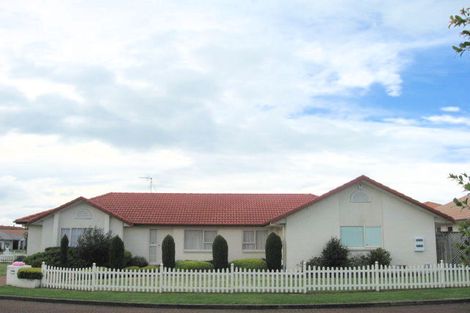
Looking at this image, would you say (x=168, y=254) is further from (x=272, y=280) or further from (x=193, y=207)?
(x=272, y=280)

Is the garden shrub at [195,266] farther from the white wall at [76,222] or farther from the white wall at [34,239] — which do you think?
the white wall at [34,239]

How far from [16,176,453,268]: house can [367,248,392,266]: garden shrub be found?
0.62 m

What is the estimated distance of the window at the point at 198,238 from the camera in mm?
32412

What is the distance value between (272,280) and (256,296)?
1.39 meters

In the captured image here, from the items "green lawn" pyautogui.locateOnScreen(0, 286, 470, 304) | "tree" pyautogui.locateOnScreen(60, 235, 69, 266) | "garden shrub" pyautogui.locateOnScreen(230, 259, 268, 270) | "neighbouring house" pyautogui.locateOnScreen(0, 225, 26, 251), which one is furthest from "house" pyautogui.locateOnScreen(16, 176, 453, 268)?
"neighbouring house" pyautogui.locateOnScreen(0, 225, 26, 251)

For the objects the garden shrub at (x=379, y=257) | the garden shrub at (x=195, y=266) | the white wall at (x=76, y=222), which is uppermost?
the white wall at (x=76, y=222)

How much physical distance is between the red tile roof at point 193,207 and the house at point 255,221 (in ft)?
0.20

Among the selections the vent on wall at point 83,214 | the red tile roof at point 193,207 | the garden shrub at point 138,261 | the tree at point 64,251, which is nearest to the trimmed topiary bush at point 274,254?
the red tile roof at point 193,207

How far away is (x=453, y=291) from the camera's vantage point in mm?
17812

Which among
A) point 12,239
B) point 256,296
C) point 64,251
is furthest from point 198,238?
point 12,239

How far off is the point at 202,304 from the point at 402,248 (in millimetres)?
13239

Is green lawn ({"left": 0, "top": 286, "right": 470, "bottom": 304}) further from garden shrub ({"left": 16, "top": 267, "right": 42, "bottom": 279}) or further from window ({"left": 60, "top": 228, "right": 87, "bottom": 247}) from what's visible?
window ({"left": 60, "top": 228, "right": 87, "bottom": 247})

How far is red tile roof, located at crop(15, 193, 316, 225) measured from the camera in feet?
105

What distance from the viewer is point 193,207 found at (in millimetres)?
34375
